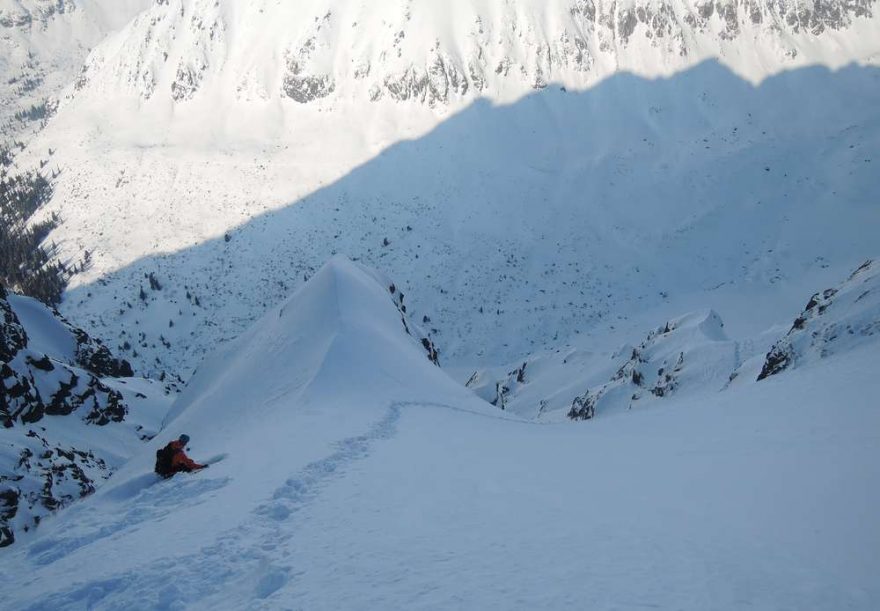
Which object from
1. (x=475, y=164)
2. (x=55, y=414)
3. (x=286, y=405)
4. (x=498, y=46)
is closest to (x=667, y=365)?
(x=286, y=405)

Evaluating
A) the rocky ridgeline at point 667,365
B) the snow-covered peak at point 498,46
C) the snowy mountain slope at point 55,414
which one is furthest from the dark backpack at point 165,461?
the snow-covered peak at point 498,46

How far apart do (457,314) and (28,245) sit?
201 ft

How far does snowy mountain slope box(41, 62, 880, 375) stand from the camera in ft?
158

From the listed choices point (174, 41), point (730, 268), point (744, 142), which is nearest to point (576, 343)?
point (730, 268)

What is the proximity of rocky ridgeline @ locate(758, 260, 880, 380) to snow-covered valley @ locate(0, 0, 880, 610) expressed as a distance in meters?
0.12

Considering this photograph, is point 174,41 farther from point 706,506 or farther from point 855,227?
point 706,506

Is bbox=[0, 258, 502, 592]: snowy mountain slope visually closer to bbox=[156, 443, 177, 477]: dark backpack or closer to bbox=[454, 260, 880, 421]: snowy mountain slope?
bbox=[156, 443, 177, 477]: dark backpack

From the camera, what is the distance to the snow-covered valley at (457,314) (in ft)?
19.4

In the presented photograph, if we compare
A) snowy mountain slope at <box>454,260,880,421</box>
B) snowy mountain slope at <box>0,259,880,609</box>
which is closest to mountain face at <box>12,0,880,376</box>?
snowy mountain slope at <box>454,260,880,421</box>

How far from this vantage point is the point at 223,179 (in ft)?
217

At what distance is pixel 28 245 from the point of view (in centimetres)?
7306

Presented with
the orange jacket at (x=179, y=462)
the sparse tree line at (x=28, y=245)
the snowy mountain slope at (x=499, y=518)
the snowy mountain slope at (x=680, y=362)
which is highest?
the sparse tree line at (x=28, y=245)

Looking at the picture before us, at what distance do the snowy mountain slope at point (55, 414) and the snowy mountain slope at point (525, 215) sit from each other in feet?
36.6

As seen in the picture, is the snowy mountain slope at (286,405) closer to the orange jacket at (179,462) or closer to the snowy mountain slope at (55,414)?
the orange jacket at (179,462)
